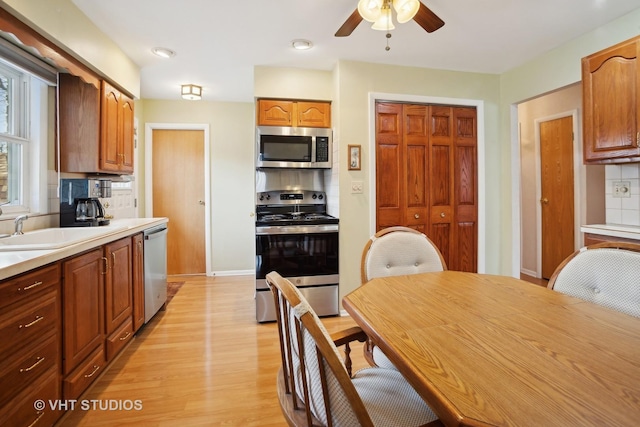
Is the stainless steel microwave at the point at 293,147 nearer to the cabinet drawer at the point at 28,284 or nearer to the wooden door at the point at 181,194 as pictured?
the wooden door at the point at 181,194

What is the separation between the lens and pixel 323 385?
651 mm

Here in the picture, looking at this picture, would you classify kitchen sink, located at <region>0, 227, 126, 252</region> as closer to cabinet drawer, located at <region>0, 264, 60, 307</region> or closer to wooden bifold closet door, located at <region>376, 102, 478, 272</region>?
cabinet drawer, located at <region>0, 264, 60, 307</region>

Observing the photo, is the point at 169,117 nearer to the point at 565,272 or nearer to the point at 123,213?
the point at 123,213

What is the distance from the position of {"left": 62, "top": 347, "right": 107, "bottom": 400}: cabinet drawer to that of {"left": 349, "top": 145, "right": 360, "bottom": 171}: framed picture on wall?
2.32 m

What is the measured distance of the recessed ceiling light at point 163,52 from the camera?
8.93ft

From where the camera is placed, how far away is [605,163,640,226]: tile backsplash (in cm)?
239

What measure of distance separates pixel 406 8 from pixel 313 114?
60.8 inches

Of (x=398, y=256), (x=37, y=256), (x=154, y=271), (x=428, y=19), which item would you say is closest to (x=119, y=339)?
(x=154, y=271)

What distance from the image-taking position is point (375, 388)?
1041 millimetres

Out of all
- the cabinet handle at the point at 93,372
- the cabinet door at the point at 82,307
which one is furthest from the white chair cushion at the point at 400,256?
the cabinet handle at the point at 93,372

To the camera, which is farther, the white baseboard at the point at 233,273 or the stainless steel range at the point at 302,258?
the white baseboard at the point at 233,273

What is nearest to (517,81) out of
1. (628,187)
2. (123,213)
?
(628,187)

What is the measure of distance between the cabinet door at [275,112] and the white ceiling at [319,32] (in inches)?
14.4

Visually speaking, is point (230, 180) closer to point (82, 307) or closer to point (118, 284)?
point (118, 284)
